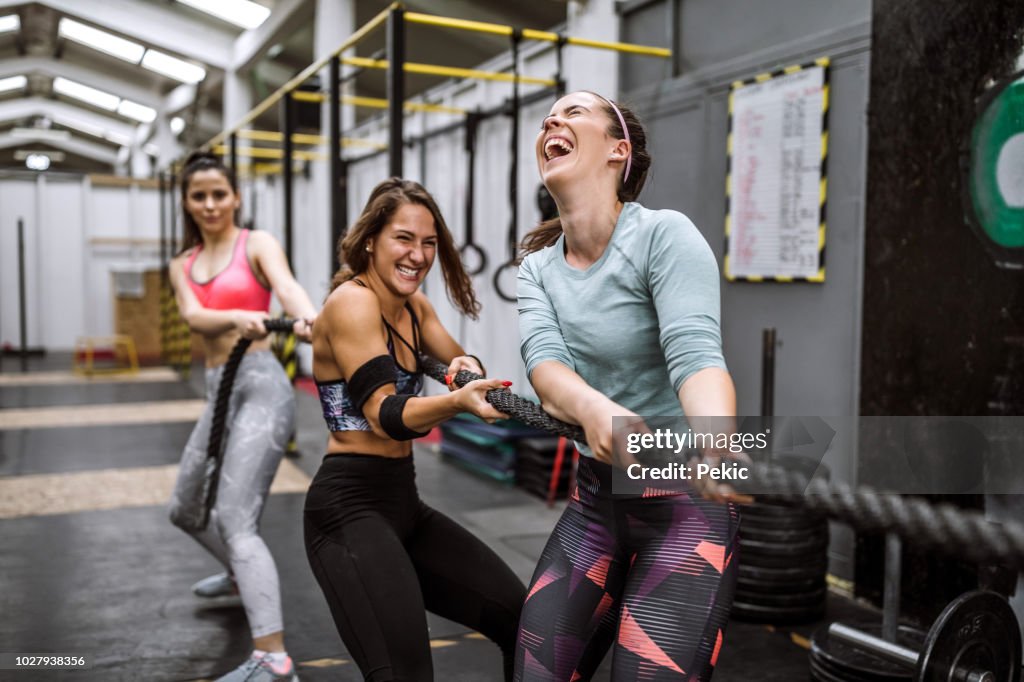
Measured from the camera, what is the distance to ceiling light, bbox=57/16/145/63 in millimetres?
10275

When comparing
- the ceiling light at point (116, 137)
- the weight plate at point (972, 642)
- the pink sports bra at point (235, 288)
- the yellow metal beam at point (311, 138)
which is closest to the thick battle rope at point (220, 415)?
the pink sports bra at point (235, 288)

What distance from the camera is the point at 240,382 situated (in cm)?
269

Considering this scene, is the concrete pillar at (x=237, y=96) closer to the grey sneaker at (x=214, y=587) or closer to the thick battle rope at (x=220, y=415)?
the grey sneaker at (x=214, y=587)

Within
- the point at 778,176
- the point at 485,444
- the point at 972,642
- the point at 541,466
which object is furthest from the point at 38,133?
the point at 972,642

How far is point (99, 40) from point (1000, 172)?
11116 millimetres

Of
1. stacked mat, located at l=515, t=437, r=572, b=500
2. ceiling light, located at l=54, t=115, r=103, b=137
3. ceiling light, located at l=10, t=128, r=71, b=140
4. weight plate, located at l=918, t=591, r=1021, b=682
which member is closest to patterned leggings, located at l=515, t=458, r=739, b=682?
weight plate, located at l=918, t=591, r=1021, b=682

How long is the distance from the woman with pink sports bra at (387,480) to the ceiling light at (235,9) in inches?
274

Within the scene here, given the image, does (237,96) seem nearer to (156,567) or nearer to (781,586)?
(156,567)

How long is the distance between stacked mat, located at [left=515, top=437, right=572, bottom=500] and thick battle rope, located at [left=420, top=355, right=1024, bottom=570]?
3.68m

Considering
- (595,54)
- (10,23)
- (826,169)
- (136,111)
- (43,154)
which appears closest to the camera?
(826,169)

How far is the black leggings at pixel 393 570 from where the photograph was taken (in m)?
1.71

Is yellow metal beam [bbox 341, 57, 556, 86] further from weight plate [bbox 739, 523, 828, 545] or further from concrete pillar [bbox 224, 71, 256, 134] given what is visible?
concrete pillar [bbox 224, 71, 256, 134]

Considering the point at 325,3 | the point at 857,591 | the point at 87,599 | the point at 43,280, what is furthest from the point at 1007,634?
the point at 43,280

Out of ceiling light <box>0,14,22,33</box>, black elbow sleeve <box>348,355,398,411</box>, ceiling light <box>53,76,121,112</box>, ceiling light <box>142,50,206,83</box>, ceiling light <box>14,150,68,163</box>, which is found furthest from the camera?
ceiling light <box>14,150,68,163</box>
